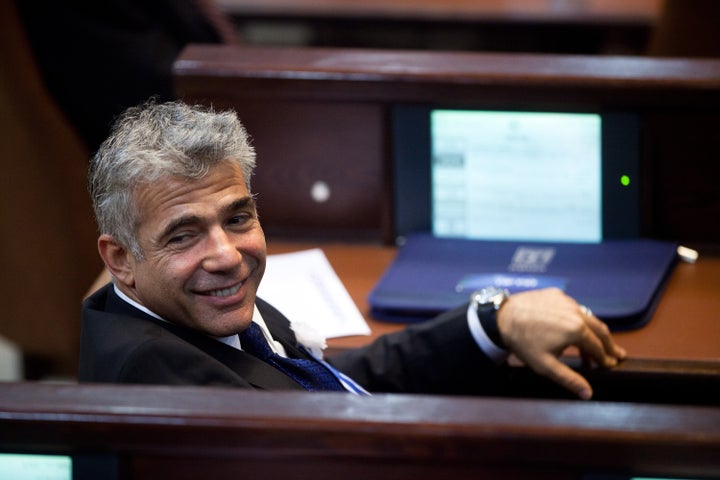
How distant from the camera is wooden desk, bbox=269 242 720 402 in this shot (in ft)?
6.68

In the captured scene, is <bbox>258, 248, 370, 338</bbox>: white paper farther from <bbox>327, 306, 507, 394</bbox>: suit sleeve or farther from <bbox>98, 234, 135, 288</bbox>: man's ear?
<bbox>98, 234, 135, 288</bbox>: man's ear

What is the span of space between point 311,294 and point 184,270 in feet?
2.05

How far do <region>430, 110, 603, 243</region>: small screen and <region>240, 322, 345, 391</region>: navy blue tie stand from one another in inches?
28.5

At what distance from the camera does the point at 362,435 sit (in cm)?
122

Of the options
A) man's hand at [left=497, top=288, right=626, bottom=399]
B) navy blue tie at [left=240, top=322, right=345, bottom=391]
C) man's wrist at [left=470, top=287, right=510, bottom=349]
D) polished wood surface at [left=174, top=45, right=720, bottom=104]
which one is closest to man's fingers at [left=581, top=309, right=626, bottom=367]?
man's hand at [left=497, top=288, right=626, bottom=399]

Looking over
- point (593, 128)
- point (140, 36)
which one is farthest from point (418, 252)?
point (140, 36)

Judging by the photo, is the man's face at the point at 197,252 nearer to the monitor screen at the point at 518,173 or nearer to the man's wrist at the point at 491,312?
the man's wrist at the point at 491,312

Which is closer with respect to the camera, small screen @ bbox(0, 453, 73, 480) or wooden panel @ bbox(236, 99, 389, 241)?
small screen @ bbox(0, 453, 73, 480)

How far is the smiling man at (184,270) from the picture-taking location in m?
1.65

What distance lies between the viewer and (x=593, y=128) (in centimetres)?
241

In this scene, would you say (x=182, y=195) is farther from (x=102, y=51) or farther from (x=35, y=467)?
(x=102, y=51)

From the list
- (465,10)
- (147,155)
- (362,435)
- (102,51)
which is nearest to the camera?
(362,435)

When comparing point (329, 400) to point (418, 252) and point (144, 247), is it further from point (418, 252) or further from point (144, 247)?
point (418, 252)

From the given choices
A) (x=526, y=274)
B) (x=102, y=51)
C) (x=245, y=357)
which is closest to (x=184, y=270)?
(x=245, y=357)
